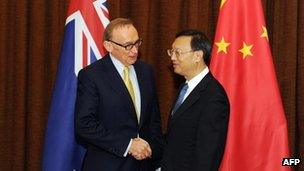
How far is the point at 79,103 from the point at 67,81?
65cm

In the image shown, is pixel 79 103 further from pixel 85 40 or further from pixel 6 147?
pixel 6 147

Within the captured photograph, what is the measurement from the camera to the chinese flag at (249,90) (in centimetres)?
284

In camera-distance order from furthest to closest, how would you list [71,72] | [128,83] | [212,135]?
[71,72] → [128,83] → [212,135]

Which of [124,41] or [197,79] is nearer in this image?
[197,79]

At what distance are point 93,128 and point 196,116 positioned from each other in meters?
0.55

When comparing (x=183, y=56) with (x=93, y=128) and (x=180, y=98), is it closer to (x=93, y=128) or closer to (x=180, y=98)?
(x=180, y=98)

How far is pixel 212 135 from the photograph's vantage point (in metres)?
2.11

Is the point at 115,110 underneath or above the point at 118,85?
underneath

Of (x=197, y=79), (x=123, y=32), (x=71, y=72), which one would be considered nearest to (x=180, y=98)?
(x=197, y=79)

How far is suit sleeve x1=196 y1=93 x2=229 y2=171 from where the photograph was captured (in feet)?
6.89

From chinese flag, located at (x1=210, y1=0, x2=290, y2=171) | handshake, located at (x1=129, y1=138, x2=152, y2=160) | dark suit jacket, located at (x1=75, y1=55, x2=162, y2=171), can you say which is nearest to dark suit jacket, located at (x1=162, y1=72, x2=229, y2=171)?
handshake, located at (x1=129, y1=138, x2=152, y2=160)

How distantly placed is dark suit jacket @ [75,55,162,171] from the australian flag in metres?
0.51

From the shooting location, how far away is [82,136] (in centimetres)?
235

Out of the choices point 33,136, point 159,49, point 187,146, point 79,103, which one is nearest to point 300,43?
point 159,49
